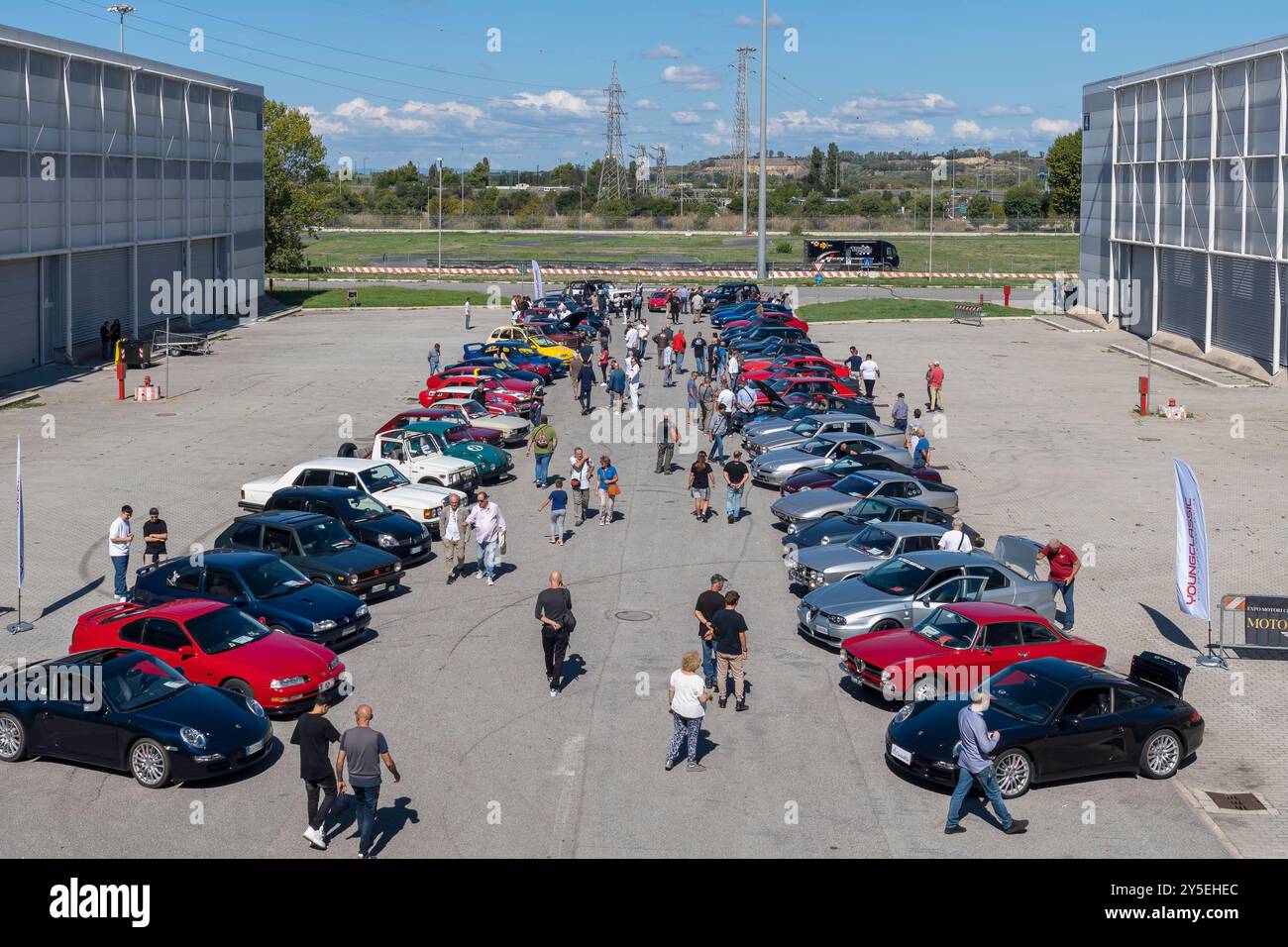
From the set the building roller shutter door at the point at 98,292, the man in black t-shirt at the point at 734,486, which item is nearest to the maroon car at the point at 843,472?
the man in black t-shirt at the point at 734,486

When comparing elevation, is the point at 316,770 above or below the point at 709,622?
below

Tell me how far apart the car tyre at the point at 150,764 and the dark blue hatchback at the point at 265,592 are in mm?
4064

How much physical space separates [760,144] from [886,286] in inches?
766

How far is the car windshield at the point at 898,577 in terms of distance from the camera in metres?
18.9

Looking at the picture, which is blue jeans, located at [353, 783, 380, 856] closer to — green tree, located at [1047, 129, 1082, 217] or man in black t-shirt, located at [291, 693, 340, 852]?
man in black t-shirt, located at [291, 693, 340, 852]

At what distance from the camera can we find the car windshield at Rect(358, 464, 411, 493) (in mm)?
25436

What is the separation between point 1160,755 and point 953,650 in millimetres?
2803

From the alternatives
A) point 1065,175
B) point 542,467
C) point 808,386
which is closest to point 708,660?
point 542,467

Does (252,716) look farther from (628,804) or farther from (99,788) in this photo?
(628,804)

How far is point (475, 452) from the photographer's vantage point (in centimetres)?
2942

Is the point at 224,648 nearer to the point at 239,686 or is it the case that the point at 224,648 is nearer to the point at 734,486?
the point at 239,686

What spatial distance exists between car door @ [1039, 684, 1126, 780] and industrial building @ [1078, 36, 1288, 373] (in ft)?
112

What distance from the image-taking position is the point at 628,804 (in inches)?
529

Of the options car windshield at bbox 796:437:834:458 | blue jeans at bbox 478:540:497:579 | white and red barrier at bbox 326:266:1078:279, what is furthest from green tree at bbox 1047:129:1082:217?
blue jeans at bbox 478:540:497:579
